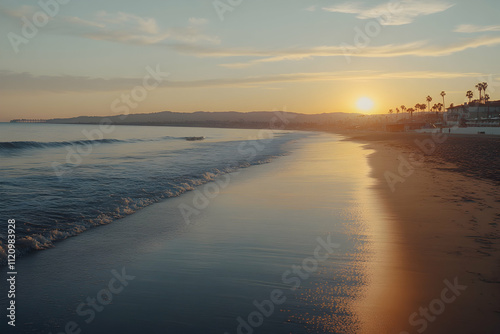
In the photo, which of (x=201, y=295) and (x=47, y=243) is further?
(x=47, y=243)

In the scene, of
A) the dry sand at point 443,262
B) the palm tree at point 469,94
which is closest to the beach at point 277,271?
the dry sand at point 443,262

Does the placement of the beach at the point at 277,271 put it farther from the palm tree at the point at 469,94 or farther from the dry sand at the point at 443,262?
the palm tree at the point at 469,94

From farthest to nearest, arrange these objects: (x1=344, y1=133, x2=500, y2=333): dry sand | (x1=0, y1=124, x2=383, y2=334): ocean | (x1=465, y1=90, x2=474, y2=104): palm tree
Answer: (x1=465, y1=90, x2=474, y2=104): palm tree < (x1=0, y1=124, x2=383, y2=334): ocean < (x1=344, y1=133, x2=500, y2=333): dry sand

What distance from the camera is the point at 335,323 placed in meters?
4.27

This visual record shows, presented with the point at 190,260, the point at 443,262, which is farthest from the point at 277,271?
the point at 443,262

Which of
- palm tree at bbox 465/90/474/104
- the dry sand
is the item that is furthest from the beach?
→ palm tree at bbox 465/90/474/104

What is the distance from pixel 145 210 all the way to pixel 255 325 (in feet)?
24.1

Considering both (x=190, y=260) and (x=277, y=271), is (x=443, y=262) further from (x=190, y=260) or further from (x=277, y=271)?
(x=190, y=260)

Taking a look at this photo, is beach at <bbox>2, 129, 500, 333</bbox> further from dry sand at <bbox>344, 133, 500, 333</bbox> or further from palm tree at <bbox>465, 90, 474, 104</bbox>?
palm tree at <bbox>465, 90, 474, 104</bbox>

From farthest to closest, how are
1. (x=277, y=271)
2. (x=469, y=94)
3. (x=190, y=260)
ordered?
(x=469, y=94) < (x=190, y=260) < (x=277, y=271)

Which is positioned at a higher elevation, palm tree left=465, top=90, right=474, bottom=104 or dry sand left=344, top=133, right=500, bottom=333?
Result: palm tree left=465, top=90, right=474, bottom=104

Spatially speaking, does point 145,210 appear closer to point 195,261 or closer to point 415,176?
point 195,261

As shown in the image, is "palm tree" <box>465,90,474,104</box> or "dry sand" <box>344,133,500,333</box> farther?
"palm tree" <box>465,90,474,104</box>

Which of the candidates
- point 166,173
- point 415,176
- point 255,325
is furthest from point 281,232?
point 166,173
